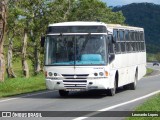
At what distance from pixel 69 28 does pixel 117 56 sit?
9.04 feet

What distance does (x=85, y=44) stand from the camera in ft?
66.7

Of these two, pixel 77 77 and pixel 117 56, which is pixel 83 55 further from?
pixel 117 56

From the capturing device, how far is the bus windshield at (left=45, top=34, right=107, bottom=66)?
2012cm

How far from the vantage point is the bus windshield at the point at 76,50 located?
20125 mm

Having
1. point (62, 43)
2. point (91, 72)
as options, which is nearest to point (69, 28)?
point (62, 43)

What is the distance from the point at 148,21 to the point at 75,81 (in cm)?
15970

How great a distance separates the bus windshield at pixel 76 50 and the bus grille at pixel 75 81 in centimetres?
43

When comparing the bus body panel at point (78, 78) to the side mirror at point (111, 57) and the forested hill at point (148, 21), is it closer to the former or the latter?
the side mirror at point (111, 57)

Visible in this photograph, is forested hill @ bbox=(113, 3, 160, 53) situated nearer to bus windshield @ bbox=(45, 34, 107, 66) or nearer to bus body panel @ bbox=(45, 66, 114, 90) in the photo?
bus windshield @ bbox=(45, 34, 107, 66)

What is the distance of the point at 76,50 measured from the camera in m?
20.3

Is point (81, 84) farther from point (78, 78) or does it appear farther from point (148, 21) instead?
point (148, 21)

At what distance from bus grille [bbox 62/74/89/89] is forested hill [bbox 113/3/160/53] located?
499ft

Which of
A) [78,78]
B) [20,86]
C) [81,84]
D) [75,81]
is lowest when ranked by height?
[20,86]

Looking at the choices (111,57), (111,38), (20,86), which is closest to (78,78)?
(111,57)
